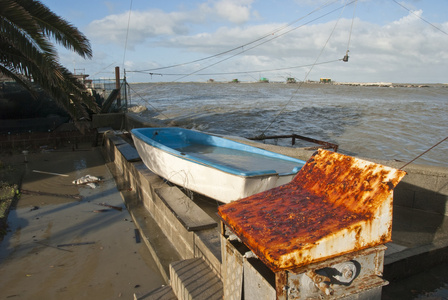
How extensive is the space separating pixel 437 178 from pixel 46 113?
15619 millimetres

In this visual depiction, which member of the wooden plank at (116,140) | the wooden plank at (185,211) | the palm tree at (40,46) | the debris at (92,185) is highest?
the palm tree at (40,46)

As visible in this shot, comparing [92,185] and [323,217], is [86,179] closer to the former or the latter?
[92,185]

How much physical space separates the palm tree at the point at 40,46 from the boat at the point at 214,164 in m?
2.10

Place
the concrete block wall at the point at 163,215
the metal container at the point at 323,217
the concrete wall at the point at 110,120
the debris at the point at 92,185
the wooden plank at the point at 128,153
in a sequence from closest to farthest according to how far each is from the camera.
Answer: the metal container at the point at 323,217, the concrete block wall at the point at 163,215, the debris at the point at 92,185, the wooden plank at the point at 128,153, the concrete wall at the point at 110,120

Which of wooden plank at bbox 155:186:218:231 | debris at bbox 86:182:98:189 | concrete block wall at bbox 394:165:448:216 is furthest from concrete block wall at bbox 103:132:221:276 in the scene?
concrete block wall at bbox 394:165:448:216

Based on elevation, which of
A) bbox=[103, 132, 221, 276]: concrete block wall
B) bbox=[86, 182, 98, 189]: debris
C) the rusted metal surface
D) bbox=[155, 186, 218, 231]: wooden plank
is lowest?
bbox=[86, 182, 98, 189]: debris

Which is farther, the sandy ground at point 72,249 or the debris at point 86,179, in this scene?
the debris at point 86,179

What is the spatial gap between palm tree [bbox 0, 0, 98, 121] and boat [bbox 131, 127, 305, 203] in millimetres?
2099

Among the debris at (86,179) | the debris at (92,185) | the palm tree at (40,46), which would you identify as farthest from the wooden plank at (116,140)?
the debris at (92,185)

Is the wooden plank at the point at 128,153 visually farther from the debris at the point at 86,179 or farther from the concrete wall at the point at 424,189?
the concrete wall at the point at 424,189

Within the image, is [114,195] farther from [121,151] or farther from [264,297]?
[264,297]

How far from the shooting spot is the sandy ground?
4473mm

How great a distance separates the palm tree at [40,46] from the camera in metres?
6.50

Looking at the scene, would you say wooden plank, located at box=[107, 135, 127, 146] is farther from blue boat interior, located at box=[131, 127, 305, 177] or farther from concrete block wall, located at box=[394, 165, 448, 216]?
concrete block wall, located at box=[394, 165, 448, 216]
